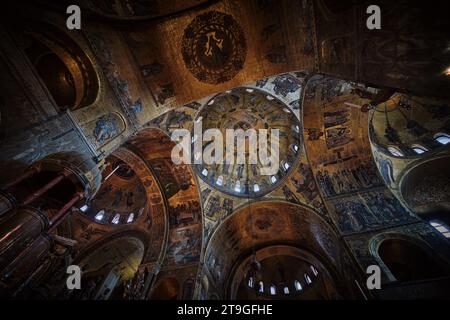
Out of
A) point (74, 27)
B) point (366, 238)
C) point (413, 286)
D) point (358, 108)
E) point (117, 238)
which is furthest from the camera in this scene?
point (117, 238)

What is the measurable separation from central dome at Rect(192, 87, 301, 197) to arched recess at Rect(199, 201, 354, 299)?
1724mm

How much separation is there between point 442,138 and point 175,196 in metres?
15.4

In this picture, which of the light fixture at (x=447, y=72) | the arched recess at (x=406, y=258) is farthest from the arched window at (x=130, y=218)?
the light fixture at (x=447, y=72)

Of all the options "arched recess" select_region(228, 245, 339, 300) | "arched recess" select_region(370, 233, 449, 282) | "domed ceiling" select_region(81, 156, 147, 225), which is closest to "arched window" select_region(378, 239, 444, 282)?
"arched recess" select_region(370, 233, 449, 282)

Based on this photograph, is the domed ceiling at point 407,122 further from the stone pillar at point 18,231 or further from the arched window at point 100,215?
the arched window at point 100,215

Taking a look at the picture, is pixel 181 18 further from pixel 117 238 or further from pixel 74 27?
pixel 117 238

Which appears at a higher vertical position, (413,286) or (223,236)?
(223,236)

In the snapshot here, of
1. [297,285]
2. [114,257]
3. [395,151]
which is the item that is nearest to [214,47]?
[395,151]

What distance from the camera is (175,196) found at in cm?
1188

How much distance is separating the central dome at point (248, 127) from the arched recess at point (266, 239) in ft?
5.66

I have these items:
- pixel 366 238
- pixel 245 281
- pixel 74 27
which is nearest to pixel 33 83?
pixel 74 27

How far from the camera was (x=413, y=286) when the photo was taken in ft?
21.2

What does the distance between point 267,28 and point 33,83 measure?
293 inches
